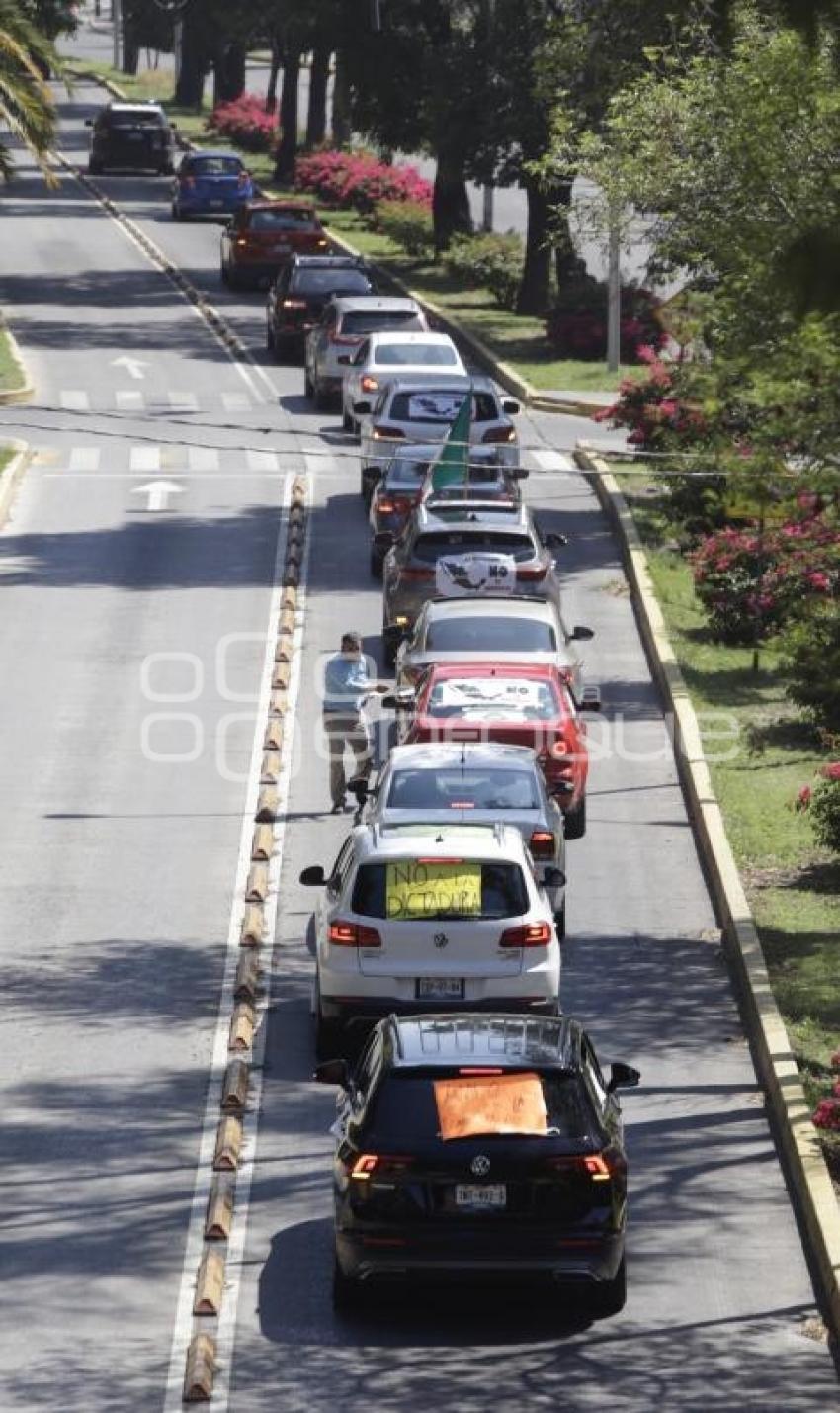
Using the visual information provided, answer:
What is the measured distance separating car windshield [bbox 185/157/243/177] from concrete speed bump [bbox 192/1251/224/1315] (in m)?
64.5

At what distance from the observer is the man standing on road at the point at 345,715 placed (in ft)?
85.2

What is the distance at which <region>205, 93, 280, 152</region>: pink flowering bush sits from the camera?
3826 inches

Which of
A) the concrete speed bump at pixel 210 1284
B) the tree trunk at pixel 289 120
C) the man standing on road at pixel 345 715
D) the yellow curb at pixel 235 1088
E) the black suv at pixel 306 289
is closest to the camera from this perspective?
the concrete speed bump at pixel 210 1284

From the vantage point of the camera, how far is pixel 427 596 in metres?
31.4

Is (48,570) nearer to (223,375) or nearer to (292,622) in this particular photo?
(292,622)

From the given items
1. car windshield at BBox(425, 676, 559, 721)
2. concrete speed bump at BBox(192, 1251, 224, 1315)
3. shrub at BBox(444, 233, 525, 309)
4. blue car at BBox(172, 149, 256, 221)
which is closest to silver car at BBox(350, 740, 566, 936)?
car windshield at BBox(425, 676, 559, 721)

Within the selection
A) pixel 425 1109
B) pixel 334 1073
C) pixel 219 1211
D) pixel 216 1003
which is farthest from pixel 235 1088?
pixel 425 1109

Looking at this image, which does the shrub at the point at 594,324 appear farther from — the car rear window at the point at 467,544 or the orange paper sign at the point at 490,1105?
the orange paper sign at the point at 490,1105

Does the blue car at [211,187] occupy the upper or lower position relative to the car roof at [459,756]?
lower

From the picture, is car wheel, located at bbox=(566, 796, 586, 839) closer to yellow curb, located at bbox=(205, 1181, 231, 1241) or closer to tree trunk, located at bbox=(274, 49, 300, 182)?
yellow curb, located at bbox=(205, 1181, 231, 1241)

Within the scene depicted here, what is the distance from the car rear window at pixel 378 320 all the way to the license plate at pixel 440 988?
31250mm

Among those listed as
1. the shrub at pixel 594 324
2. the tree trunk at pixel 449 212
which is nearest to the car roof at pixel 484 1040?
the shrub at pixel 594 324

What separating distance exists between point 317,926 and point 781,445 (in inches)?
183

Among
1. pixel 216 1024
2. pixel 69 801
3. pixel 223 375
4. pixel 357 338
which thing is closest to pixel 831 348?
pixel 216 1024
